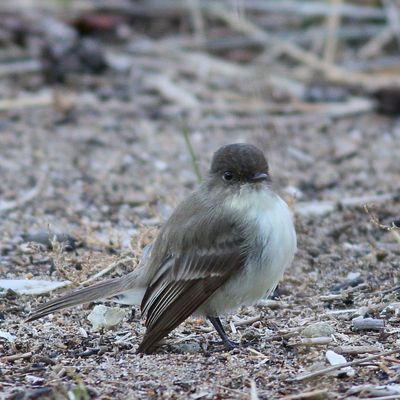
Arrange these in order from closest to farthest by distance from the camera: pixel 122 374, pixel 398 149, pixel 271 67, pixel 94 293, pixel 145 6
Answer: pixel 122 374 < pixel 94 293 < pixel 398 149 < pixel 271 67 < pixel 145 6

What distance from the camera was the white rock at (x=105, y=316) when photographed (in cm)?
581

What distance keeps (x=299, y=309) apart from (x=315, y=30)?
6702 millimetres

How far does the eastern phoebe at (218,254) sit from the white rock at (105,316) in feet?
0.65

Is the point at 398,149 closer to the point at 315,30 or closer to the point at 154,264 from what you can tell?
the point at 315,30

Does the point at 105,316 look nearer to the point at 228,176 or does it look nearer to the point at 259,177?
the point at 228,176

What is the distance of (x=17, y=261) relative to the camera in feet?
22.6

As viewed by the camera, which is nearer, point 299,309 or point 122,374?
point 122,374

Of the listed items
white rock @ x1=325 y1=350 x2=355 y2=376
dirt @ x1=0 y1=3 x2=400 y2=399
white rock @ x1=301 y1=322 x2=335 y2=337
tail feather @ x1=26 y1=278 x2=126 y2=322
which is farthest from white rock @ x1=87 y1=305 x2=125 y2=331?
white rock @ x1=325 y1=350 x2=355 y2=376

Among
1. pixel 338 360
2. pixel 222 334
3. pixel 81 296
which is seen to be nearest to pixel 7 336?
pixel 81 296

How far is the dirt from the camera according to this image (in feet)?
16.2

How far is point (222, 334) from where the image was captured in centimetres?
550

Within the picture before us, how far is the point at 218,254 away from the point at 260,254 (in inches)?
9.2

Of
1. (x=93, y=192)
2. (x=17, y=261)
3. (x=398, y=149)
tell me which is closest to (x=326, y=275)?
(x=17, y=261)

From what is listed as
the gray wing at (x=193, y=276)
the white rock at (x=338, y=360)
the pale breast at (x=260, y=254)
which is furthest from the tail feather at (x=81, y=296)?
the white rock at (x=338, y=360)
